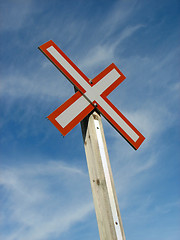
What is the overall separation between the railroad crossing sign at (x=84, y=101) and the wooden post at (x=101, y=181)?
0.43ft

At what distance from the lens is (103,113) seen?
2127mm

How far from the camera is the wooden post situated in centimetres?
160

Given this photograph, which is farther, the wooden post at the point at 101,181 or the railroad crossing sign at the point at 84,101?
the railroad crossing sign at the point at 84,101

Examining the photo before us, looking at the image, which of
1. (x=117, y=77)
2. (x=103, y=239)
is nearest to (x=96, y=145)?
(x=103, y=239)

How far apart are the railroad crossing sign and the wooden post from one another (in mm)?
130

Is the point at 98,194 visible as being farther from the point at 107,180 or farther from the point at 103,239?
the point at 103,239

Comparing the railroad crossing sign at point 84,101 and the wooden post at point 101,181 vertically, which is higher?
the railroad crossing sign at point 84,101

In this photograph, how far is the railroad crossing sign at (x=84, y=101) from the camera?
1.90 m

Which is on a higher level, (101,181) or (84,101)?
(84,101)

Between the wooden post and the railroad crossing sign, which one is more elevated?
the railroad crossing sign

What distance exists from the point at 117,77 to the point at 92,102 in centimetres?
66

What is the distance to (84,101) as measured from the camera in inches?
80.4

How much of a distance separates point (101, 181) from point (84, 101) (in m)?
0.76

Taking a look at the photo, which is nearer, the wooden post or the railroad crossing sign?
the wooden post
